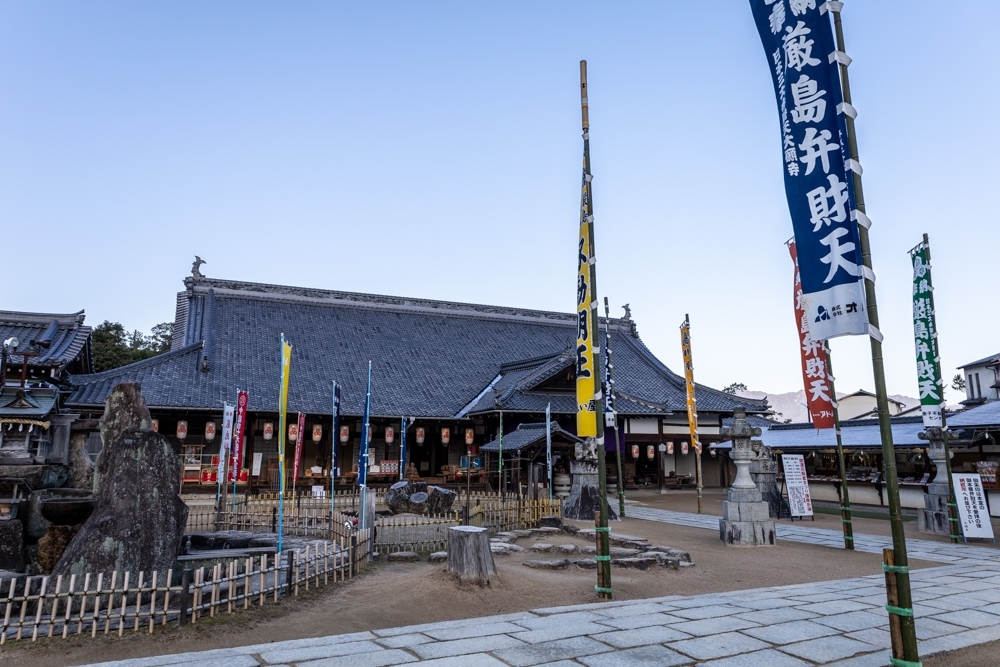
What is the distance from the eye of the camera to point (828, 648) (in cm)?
541

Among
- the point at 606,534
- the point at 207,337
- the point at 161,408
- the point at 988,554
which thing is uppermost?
the point at 207,337

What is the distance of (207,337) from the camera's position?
82.7 feet

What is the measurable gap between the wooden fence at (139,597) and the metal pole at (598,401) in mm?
3842

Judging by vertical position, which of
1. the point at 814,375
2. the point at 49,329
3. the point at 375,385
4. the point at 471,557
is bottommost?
the point at 471,557

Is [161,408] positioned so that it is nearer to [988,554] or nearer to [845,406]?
[988,554]

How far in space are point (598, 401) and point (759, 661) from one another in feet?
11.3

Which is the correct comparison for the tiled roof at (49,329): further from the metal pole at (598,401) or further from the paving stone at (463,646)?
the paving stone at (463,646)

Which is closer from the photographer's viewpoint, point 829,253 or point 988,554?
point 829,253

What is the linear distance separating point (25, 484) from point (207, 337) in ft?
47.7

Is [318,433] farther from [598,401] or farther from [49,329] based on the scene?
[598,401]

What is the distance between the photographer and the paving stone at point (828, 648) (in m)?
5.19

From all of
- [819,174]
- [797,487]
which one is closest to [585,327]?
[819,174]

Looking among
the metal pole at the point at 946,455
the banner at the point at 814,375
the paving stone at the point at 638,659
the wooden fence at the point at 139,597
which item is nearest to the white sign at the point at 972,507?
the metal pole at the point at 946,455

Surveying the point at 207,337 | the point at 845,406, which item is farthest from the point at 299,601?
the point at 845,406
